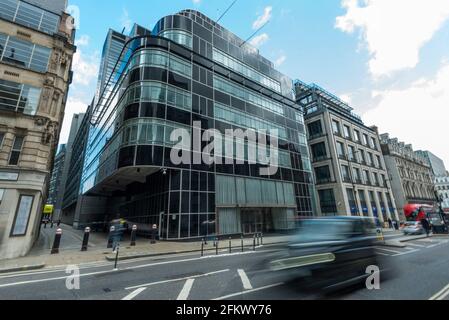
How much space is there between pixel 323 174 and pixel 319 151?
5.08 metres

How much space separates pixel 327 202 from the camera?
3906cm

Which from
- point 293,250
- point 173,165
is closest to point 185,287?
point 293,250

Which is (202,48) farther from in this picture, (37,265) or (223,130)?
(37,265)

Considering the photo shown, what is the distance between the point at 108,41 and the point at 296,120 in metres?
56.5

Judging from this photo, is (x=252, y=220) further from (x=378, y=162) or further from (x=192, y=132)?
(x=378, y=162)

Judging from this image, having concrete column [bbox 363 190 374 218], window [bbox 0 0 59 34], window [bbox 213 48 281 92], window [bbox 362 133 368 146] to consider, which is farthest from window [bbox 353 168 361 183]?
window [bbox 0 0 59 34]

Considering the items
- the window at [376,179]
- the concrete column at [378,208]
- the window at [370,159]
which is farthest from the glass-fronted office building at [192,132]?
the window at [376,179]

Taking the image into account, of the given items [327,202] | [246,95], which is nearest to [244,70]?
[246,95]

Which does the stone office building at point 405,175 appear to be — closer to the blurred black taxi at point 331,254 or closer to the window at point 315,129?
the window at point 315,129

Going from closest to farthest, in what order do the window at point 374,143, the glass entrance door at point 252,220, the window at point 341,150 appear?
the glass entrance door at point 252,220
the window at point 341,150
the window at point 374,143

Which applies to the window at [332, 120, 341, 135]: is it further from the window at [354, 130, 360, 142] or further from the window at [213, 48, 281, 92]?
the window at [213, 48, 281, 92]

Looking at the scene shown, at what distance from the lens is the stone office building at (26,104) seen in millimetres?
12758
